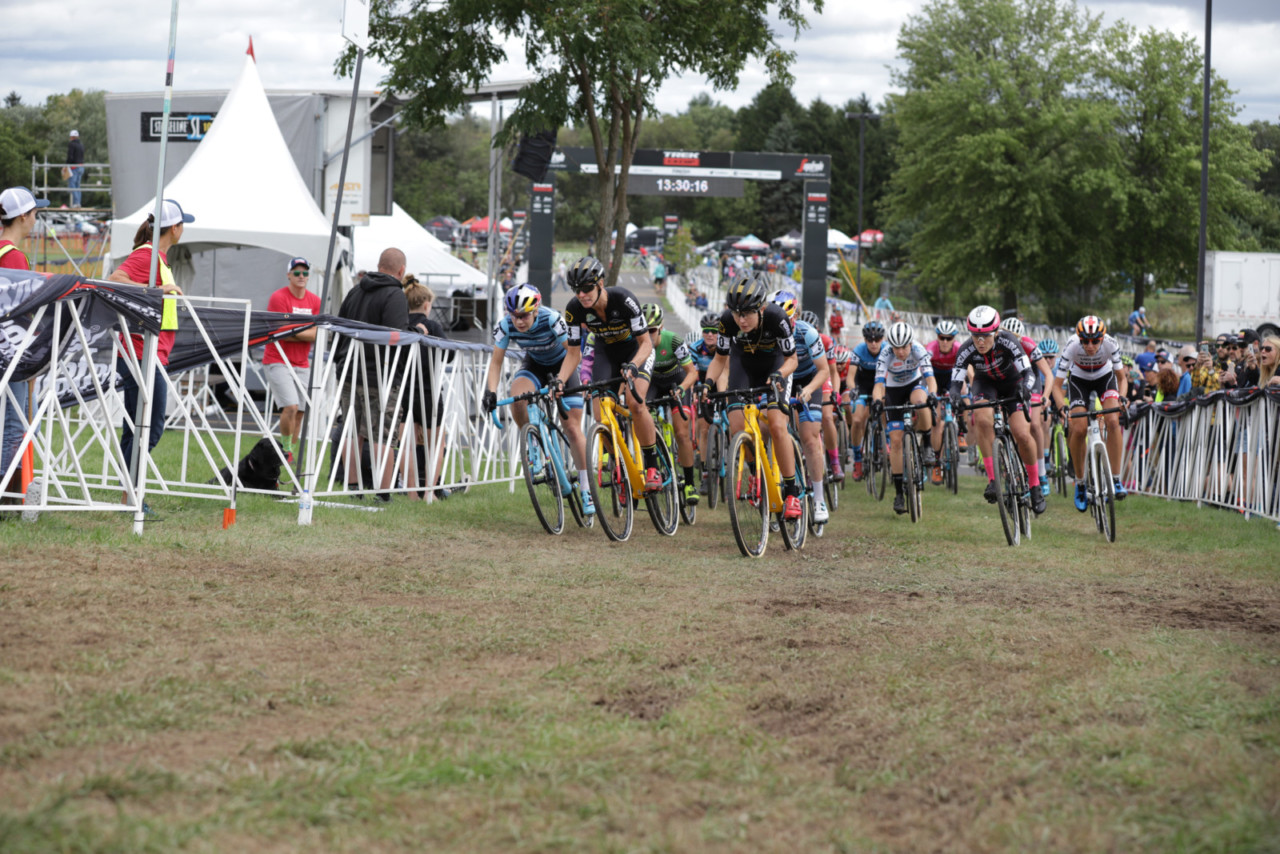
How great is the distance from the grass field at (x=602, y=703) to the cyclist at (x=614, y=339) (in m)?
1.68

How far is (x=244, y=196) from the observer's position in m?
15.5

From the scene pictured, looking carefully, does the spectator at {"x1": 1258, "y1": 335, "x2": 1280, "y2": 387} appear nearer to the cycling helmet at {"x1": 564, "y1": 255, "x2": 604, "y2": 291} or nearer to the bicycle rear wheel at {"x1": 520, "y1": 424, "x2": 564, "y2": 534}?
the cycling helmet at {"x1": 564, "y1": 255, "x2": 604, "y2": 291}

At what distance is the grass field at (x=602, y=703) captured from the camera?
11.0 feet

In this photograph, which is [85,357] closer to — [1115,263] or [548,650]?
[548,650]

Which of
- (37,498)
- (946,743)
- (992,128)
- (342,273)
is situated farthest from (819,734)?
(992,128)

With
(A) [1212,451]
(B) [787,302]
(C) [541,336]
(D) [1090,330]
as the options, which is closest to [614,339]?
(C) [541,336]

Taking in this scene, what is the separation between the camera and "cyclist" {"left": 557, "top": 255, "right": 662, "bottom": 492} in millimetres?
9383

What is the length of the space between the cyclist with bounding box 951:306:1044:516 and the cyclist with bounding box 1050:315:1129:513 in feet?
2.57

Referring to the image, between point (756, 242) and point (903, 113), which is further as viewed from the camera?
point (756, 242)

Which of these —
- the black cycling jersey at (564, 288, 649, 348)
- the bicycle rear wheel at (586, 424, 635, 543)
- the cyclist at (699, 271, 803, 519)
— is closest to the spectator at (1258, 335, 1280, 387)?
the cyclist at (699, 271, 803, 519)

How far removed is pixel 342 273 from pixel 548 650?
1375 cm

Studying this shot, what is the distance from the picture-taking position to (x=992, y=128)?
180ft

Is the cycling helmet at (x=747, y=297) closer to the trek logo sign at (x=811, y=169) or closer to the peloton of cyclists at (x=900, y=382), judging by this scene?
the peloton of cyclists at (x=900, y=382)

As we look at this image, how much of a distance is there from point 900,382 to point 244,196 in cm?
810
